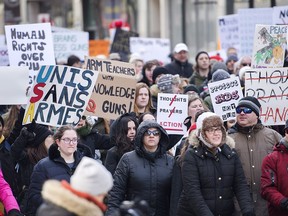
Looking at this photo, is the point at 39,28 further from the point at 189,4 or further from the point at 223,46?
the point at 189,4

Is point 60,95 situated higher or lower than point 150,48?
higher

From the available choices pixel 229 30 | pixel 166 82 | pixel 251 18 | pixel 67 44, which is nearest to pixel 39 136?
pixel 166 82

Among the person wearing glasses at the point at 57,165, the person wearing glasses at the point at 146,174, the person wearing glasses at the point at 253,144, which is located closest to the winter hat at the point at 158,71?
the person wearing glasses at the point at 253,144

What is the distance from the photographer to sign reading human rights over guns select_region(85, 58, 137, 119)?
461 inches

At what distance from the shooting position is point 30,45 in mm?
12383

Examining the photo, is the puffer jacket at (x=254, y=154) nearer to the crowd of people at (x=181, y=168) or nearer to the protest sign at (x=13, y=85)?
the crowd of people at (x=181, y=168)

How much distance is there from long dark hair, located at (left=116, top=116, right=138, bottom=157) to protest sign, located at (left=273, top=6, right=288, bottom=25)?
4891mm

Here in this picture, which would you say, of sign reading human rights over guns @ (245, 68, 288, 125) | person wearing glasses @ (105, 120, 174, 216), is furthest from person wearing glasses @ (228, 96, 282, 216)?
sign reading human rights over guns @ (245, 68, 288, 125)

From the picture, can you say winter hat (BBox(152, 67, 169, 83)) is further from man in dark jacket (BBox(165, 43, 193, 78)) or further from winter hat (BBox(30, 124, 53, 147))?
winter hat (BBox(30, 124, 53, 147))

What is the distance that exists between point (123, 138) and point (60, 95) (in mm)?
1136

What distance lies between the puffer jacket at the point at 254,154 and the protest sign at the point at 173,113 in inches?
68.2

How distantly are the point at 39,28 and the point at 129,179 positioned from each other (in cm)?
360

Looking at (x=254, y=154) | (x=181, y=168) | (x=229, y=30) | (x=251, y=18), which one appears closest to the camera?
(x=181, y=168)

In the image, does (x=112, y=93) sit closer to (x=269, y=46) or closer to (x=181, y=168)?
(x=269, y=46)
